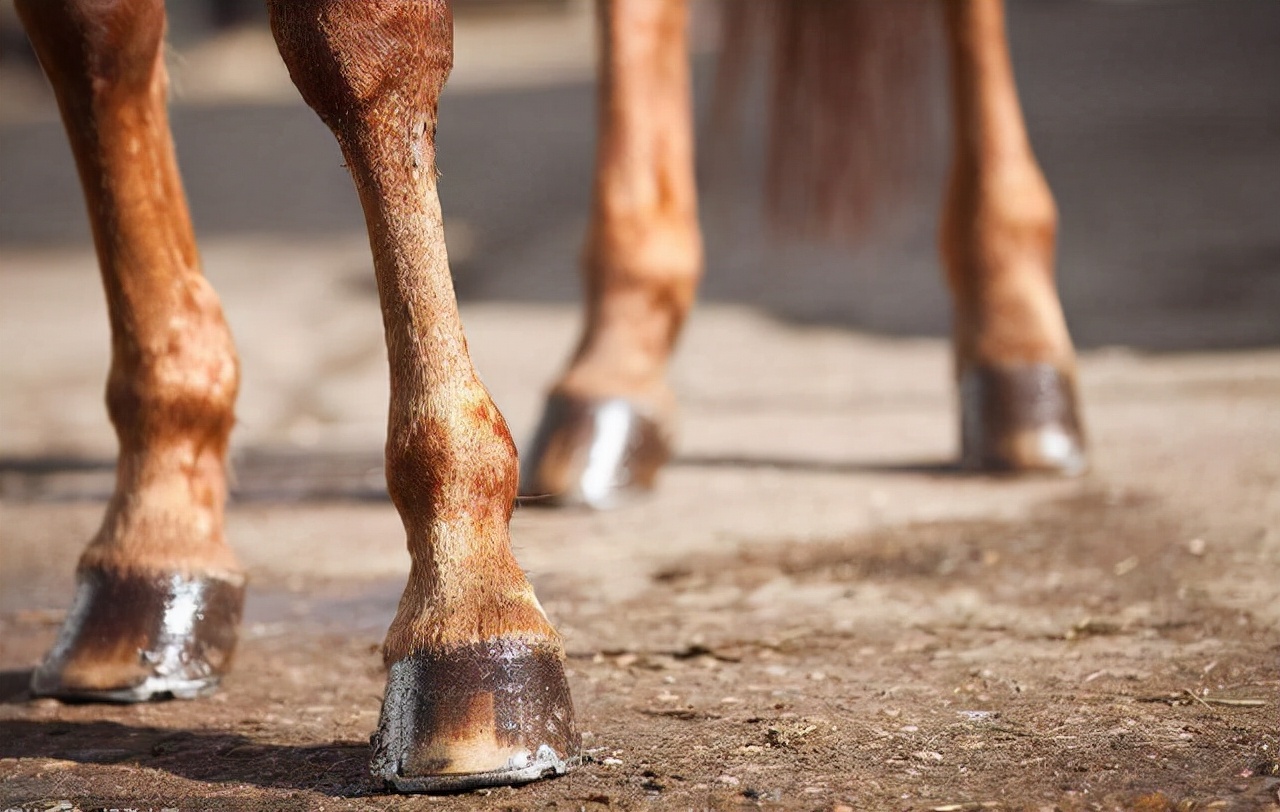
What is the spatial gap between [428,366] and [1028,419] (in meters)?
1.40

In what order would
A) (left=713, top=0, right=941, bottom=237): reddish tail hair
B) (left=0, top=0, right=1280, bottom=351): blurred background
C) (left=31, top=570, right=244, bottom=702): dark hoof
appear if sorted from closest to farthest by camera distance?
1. (left=31, top=570, right=244, bottom=702): dark hoof
2. (left=713, top=0, right=941, bottom=237): reddish tail hair
3. (left=0, top=0, right=1280, bottom=351): blurred background

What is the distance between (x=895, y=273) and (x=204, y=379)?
3232mm

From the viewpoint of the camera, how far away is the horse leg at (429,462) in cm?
117

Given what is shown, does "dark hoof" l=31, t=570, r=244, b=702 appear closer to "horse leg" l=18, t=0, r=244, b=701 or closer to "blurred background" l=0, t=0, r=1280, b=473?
"horse leg" l=18, t=0, r=244, b=701

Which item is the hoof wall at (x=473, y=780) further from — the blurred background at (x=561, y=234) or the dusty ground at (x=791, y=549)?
the blurred background at (x=561, y=234)

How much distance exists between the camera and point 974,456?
246 centimetres

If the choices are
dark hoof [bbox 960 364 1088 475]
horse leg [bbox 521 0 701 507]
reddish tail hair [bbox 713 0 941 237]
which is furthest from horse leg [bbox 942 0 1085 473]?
horse leg [bbox 521 0 701 507]

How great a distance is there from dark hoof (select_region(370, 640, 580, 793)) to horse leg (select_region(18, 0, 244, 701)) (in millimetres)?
384

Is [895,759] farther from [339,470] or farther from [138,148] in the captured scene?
[339,470]

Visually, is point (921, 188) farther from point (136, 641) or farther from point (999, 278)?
point (136, 641)

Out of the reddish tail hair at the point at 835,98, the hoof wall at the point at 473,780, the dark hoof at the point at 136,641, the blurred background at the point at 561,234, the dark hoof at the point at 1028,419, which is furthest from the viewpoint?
the blurred background at the point at 561,234

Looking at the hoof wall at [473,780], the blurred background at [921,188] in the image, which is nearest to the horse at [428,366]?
the hoof wall at [473,780]

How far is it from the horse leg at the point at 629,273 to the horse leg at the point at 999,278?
1.41 feet

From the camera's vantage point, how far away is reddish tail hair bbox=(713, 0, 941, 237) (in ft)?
9.25
